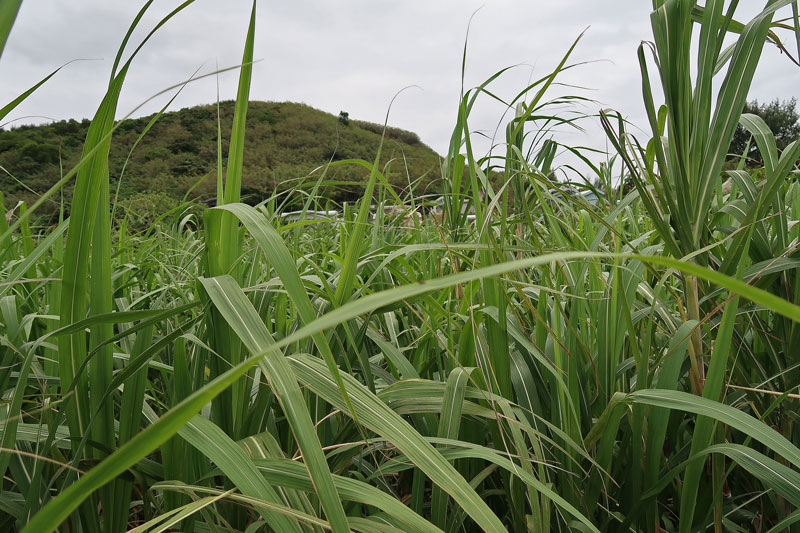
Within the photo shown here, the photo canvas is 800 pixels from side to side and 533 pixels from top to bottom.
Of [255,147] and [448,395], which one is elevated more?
[255,147]

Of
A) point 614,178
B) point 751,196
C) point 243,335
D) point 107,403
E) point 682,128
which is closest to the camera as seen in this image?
point 243,335

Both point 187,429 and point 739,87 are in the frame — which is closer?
point 187,429

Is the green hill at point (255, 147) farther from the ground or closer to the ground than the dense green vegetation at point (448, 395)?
farther from the ground

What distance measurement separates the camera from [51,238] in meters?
0.86

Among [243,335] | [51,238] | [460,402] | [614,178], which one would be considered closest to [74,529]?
[243,335]

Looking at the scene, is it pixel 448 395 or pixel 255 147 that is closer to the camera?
pixel 448 395

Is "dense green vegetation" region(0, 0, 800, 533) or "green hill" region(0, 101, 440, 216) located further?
"green hill" region(0, 101, 440, 216)

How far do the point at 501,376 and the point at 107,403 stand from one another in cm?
48

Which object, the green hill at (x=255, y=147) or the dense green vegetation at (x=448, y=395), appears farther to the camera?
the green hill at (x=255, y=147)

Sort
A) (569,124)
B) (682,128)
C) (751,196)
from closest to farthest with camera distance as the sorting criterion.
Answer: (682,128) < (751,196) < (569,124)

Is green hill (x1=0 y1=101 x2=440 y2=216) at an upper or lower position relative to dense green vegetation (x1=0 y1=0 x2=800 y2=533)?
upper

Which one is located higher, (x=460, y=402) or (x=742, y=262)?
(x=742, y=262)

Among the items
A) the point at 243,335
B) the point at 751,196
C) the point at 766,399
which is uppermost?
the point at 751,196

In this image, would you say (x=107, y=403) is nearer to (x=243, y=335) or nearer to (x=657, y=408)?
(x=243, y=335)
